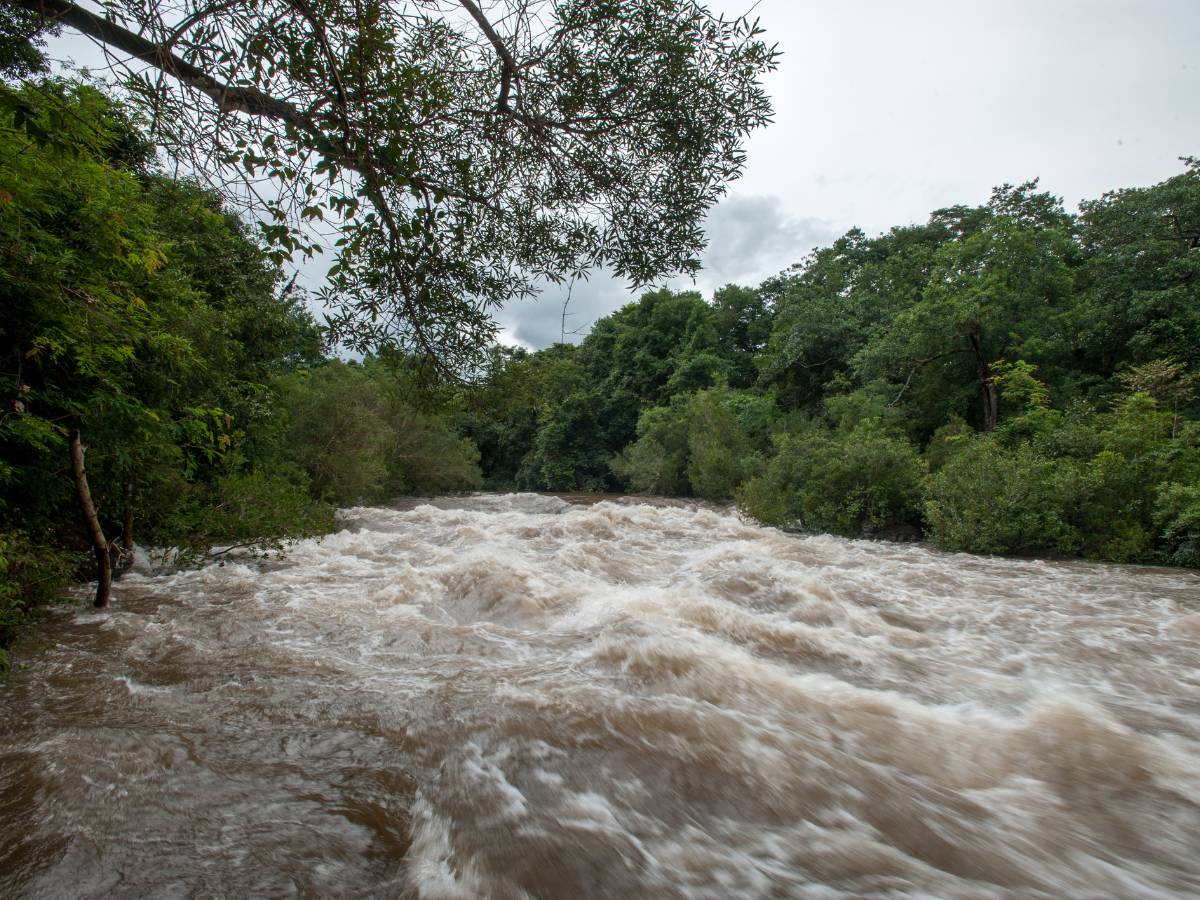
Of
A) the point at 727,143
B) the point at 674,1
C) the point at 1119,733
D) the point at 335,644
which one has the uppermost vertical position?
the point at 674,1

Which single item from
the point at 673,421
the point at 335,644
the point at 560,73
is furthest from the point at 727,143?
the point at 673,421

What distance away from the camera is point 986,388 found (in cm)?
2048

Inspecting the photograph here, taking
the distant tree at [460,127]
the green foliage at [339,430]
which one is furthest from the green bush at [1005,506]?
the green foliage at [339,430]

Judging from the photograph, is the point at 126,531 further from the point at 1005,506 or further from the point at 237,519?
the point at 1005,506

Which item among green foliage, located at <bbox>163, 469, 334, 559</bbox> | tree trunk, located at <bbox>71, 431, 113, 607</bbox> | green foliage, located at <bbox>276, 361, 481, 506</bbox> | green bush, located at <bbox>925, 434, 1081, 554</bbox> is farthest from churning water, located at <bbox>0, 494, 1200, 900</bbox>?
green foliage, located at <bbox>276, 361, 481, 506</bbox>

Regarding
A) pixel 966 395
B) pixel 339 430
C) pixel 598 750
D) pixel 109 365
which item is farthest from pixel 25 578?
pixel 966 395

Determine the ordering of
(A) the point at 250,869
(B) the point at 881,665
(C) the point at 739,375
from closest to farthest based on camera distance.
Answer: (A) the point at 250,869 → (B) the point at 881,665 → (C) the point at 739,375

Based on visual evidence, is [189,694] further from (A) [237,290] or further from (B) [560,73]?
(A) [237,290]

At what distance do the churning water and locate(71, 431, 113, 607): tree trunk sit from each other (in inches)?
13.6

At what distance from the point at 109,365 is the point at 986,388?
78.0 ft

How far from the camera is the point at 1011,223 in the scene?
20.6 m

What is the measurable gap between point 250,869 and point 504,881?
1.08 metres

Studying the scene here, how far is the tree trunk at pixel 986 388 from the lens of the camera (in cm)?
2000

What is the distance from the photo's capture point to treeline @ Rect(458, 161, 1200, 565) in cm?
1149
